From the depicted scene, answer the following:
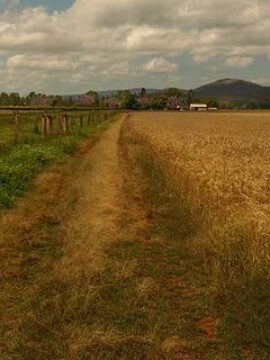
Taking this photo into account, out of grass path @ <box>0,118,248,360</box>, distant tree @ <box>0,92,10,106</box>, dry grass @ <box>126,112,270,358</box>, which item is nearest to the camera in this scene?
grass path @ <box>0,118,248,360</box>

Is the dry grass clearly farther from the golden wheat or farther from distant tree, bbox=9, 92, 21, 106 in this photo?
distant tree, bbox=9, 92, 21, 106

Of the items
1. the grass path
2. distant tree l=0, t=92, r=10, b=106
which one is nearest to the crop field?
the grass path

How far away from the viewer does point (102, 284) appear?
26.5 ft

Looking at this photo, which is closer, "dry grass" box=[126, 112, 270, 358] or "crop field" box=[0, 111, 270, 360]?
"crop field" box=[0, 111, 270, 360]

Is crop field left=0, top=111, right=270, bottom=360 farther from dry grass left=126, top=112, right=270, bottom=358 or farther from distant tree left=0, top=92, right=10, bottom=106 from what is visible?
distant tree left=0, top=92, right=10, bottom=106

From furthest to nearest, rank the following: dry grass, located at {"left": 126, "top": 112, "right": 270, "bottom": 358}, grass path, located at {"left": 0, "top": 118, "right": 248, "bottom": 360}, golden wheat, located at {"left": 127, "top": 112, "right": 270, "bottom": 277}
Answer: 1. golden wheat, located at {"left": 127, "top": 112, "right": 270, "bottom": 277}
2. dry grass, located at {"left": 126, "top": 112, "right": 270, "bottom": 358}
3. grass path, located at {"left": 0, "top": 118, "right": 248, "bottom": 360}

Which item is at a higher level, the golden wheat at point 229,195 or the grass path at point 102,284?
the golden wheat at point 229,195

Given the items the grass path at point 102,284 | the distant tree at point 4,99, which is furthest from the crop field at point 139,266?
the distant tree at point 4,99

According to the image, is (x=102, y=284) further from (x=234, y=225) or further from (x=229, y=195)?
(x=229, y=195)

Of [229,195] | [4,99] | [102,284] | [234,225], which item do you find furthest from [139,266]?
[4,99]

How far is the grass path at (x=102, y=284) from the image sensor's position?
6156mm

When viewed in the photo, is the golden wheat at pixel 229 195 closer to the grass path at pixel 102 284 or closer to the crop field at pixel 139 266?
the crop field at pixel 139 266

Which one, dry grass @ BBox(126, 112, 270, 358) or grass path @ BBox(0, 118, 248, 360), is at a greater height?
dry grass @ BBox(126, 112, 270, 358)

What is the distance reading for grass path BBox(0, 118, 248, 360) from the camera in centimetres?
616
